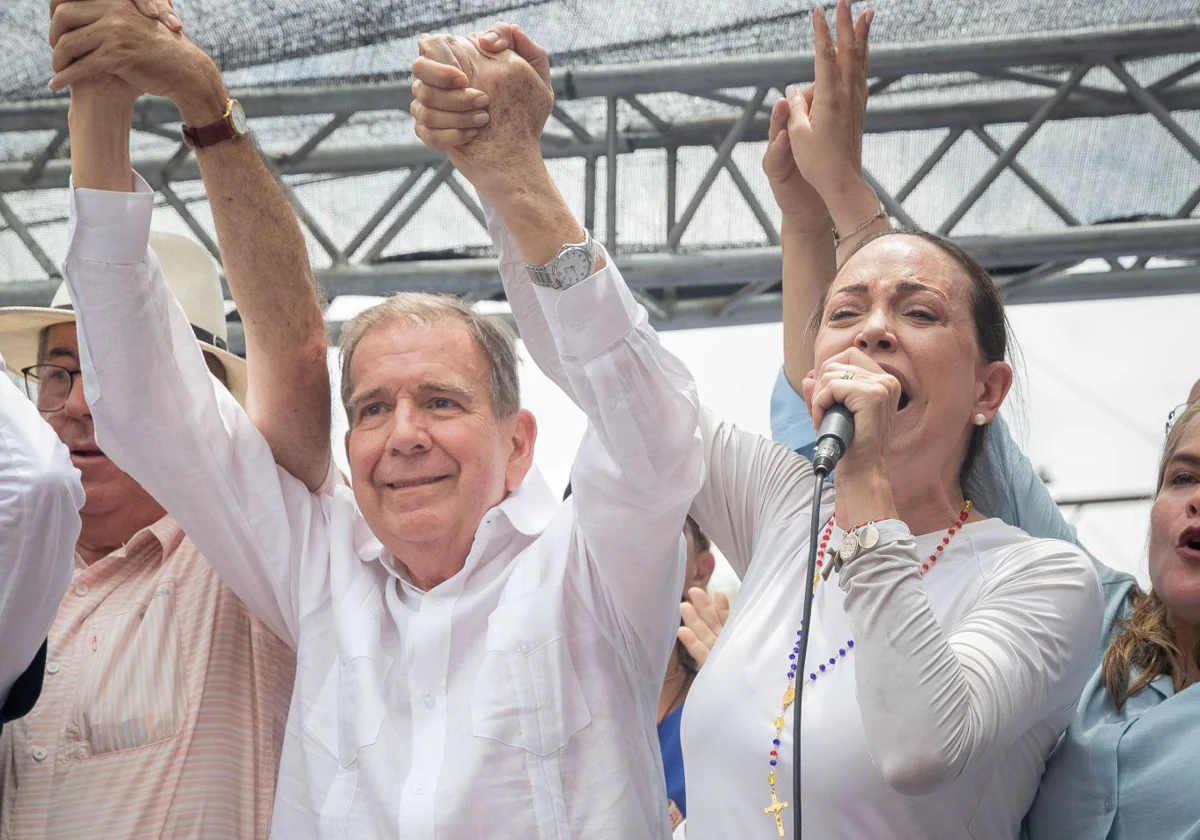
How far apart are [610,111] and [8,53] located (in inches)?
66.6

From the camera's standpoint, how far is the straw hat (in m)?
2.78

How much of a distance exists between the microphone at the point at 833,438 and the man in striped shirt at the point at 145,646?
3.30ft

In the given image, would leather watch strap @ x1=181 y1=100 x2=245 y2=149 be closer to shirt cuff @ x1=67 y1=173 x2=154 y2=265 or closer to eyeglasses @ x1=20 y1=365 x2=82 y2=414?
shirt cuff @ x1=67 y1=173 x2=154 y2=265

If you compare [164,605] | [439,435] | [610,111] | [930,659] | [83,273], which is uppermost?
[610,111]

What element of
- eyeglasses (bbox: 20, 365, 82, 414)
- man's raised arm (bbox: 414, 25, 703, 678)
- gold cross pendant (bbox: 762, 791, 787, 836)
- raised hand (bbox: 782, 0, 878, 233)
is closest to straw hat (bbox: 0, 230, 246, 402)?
eyeglasses (bbox: 20, 365, 82, 414)

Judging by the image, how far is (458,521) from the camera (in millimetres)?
2371

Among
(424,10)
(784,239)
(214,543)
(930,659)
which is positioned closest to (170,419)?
(214,543)

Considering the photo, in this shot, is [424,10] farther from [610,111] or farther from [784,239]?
[784,239]

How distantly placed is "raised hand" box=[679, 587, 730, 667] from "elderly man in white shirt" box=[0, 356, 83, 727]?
1.30 meters

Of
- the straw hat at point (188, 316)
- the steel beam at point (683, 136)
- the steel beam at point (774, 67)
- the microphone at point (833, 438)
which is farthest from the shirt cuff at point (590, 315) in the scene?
the steel beam at point (683, 136)

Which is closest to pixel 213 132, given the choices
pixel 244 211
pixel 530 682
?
pixel 244 211

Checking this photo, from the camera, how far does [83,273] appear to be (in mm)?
2238

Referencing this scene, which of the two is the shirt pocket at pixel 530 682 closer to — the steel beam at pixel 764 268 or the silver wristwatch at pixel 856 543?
the silver wristwatch at pixel 856 543

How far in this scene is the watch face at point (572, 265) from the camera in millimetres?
2031
